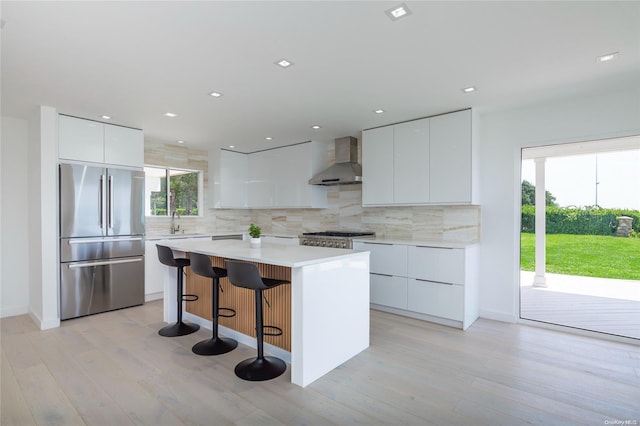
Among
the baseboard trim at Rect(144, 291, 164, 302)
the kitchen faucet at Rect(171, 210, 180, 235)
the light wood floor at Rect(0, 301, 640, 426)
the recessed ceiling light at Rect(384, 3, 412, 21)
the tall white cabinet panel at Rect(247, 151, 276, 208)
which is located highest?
the recessed ceiling light at Rect(384, 3, 412, 21)

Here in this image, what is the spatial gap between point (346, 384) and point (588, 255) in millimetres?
3415

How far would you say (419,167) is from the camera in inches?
164

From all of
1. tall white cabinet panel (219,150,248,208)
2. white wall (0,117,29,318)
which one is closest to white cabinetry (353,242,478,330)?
tall white cabinet panel (219,150,248,208)

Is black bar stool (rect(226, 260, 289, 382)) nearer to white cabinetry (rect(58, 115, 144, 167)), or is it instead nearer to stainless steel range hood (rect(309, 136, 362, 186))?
stainless steel range hood (rect(309, 136, 362, 186))

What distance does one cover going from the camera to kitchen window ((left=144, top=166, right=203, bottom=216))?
5.59m

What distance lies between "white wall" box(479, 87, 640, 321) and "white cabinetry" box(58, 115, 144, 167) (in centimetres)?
Result: 463

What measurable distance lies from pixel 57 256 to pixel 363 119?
405 centimetres

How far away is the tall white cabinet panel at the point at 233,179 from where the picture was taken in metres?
6.14

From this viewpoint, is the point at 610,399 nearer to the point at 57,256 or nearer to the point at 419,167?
the point at 419,167

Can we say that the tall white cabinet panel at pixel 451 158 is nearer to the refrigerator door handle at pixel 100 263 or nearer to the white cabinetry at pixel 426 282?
the white cabinetry at pixel 426 282

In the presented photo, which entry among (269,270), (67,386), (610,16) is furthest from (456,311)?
(67,386)

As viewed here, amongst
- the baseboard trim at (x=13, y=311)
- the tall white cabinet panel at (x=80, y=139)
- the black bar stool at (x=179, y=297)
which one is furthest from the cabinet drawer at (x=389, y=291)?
the baseboard trim at (x=13, y=311)

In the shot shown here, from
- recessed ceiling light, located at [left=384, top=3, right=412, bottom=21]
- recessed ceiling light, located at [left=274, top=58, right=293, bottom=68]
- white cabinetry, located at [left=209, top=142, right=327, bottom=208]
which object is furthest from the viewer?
white cabinetry, located at [left=209, top=142, right=327, bottom=208]

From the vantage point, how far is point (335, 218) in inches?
223
